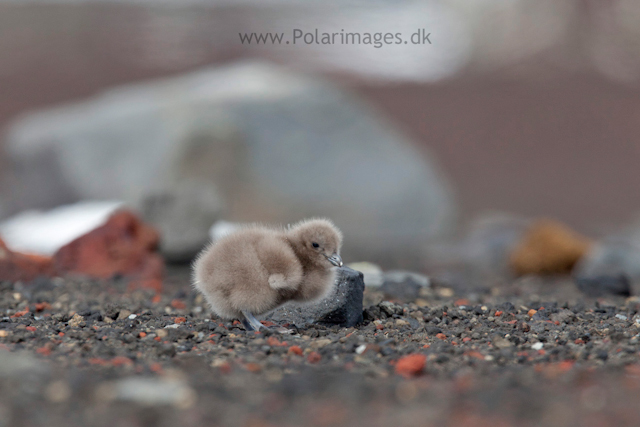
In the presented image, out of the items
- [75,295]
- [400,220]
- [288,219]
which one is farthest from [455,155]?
[75,295]

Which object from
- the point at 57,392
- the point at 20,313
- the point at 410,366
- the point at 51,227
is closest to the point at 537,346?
the point at 410,366

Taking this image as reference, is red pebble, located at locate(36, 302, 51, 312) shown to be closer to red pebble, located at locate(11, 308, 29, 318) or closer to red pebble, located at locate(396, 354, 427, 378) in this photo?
red pebble, located at locate(11, 308, 29, 318)

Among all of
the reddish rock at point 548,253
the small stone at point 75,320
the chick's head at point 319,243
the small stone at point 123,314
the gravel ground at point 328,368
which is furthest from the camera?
the reddish rock at point 548,253

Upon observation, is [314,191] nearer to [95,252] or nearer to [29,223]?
[29,223]

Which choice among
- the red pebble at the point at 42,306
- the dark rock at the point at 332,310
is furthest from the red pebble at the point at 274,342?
the red pebble at the point at 42,306

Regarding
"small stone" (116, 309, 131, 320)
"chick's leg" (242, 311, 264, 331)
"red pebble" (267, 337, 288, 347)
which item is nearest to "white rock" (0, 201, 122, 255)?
"small stone" (116, 309, 131, 320)

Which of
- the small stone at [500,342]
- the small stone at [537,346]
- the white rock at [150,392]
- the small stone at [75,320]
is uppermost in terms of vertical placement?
the small stone at [537,346]

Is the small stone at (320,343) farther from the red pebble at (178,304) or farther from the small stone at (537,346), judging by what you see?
the red pebble at (178,304)
